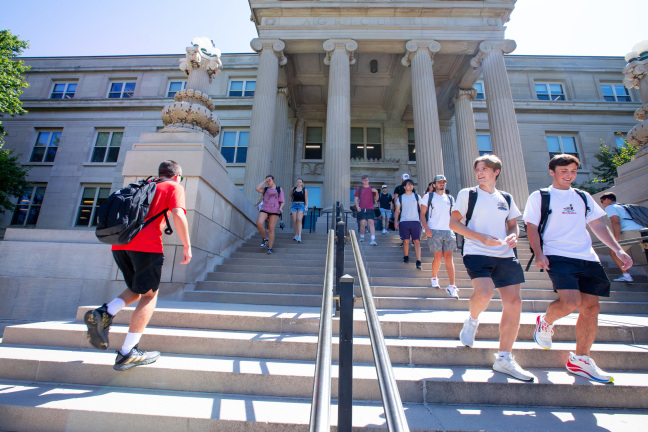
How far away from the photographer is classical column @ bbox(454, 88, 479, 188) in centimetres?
1440

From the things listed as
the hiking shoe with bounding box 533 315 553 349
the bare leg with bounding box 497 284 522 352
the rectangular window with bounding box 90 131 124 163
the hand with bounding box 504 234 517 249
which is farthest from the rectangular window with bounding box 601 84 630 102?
the rectangular window with bounding box 90 131 124 163

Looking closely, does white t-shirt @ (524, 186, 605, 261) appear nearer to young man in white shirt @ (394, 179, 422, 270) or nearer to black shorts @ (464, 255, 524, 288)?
black shorts @ (464, 255, 524, 288)

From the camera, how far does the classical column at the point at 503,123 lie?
11664mm

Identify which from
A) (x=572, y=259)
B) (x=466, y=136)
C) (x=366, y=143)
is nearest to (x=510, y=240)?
(x=572, y=259)

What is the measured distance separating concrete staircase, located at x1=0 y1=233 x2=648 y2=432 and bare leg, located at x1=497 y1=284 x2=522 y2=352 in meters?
0.31

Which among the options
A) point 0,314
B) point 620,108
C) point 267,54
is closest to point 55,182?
point 267,54

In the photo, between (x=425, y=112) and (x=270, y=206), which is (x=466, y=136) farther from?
(x=270, y=206)

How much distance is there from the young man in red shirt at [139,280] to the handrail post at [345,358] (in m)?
1.89

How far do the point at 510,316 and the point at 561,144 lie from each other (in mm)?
21307

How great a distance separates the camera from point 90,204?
18.3 metres

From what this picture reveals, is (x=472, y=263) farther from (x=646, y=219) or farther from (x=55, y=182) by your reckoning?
(x=55, y=182)

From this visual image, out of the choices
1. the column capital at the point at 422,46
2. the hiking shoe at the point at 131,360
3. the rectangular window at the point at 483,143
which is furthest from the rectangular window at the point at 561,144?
the hiking shoe at the point at 131,360

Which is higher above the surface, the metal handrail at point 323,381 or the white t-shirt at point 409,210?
the white t-shirt at point 409,210

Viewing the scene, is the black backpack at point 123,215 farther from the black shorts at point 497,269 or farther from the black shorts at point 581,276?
the black shorts at point 581,276
